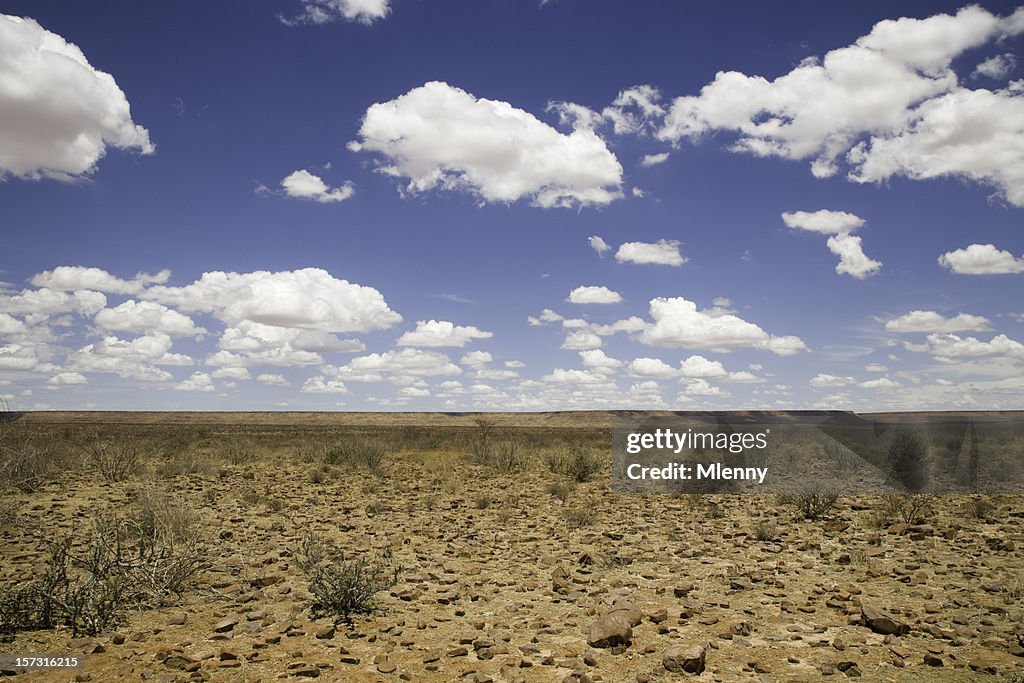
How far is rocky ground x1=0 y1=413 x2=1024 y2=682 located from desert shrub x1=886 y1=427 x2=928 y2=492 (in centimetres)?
234

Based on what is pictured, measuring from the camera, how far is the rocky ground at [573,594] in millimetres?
5477

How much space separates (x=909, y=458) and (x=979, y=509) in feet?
17.3

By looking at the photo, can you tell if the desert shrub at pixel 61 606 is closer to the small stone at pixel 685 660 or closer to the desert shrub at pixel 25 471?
the small stone at pixel 685 660

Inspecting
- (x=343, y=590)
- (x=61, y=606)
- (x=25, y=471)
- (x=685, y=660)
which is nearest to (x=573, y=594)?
(x=685, y=660)

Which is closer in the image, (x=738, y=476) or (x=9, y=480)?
(x=9, y=480)

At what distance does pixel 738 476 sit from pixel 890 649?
13.6m

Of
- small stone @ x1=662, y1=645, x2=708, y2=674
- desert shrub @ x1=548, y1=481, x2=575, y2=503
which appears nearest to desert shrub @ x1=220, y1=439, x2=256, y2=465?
desert shrub @ x1=548, y1=481, x2=575, y2=503

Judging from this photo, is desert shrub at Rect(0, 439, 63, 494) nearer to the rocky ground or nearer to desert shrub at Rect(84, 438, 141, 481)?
the rocky ground

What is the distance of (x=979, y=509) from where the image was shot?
38.7ft

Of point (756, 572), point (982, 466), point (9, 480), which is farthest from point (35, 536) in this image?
point (982, 466)

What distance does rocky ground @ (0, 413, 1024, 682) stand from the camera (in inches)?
216

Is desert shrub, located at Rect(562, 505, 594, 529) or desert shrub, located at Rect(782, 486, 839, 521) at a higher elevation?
desert shrub, located at Rect(782, 486, 839, 521)

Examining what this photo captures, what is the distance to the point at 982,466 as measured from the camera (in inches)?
658

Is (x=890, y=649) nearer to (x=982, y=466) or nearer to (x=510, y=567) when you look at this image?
(x=510, y=567)
